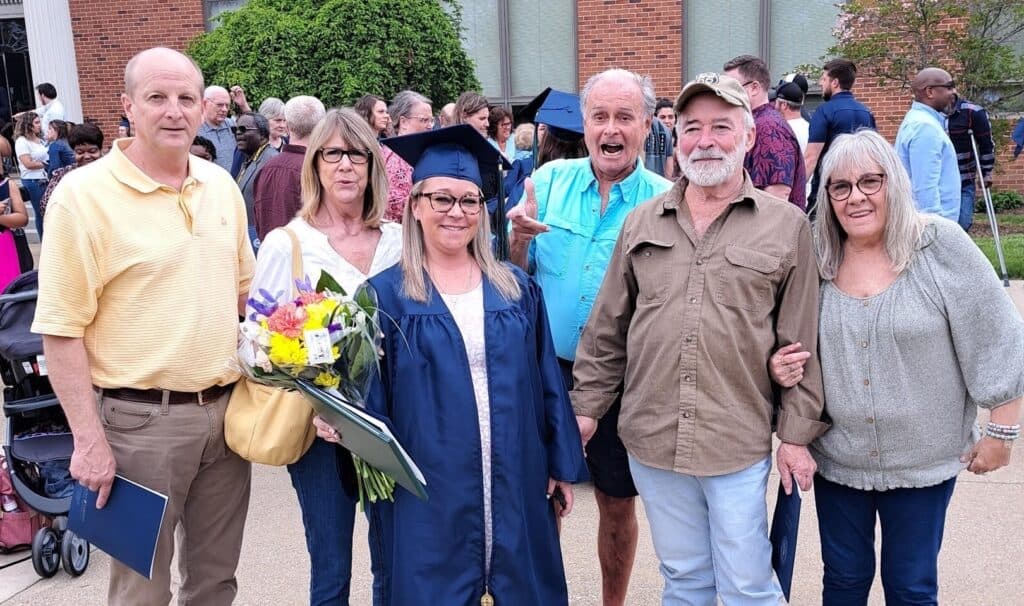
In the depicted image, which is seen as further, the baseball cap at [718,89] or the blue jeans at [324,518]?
the blue jeans at [324,518]

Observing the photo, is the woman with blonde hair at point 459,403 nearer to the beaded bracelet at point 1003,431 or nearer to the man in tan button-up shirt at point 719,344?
the man in tan button-up shirt at point 719,344

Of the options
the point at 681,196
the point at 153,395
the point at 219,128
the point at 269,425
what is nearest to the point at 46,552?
the point at 153,395

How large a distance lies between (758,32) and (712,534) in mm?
11869

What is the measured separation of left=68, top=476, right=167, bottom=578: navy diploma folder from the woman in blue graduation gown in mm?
707

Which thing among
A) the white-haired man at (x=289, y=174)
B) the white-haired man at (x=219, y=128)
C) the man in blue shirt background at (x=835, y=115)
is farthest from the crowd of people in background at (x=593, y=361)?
the white-haired man at (x=219, y=128)

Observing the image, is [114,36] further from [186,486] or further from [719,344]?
[719,344]

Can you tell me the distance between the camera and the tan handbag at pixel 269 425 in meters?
2.77

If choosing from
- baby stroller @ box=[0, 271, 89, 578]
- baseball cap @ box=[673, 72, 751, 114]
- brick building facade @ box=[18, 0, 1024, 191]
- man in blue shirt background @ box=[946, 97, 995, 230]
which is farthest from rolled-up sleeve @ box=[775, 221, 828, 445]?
brick building facade @ box=[18, 0, 1024, 191]

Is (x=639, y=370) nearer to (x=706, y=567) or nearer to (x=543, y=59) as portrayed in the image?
(x=706, y=567)

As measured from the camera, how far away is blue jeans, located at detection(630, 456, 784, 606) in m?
2.63

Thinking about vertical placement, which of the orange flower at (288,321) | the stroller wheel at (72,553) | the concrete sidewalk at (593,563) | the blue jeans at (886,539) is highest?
the orange flower at (288,321)

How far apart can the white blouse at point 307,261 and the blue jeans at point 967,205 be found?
643cm

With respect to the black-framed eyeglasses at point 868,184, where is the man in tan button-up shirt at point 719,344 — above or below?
below

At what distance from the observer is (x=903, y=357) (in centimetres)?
257
